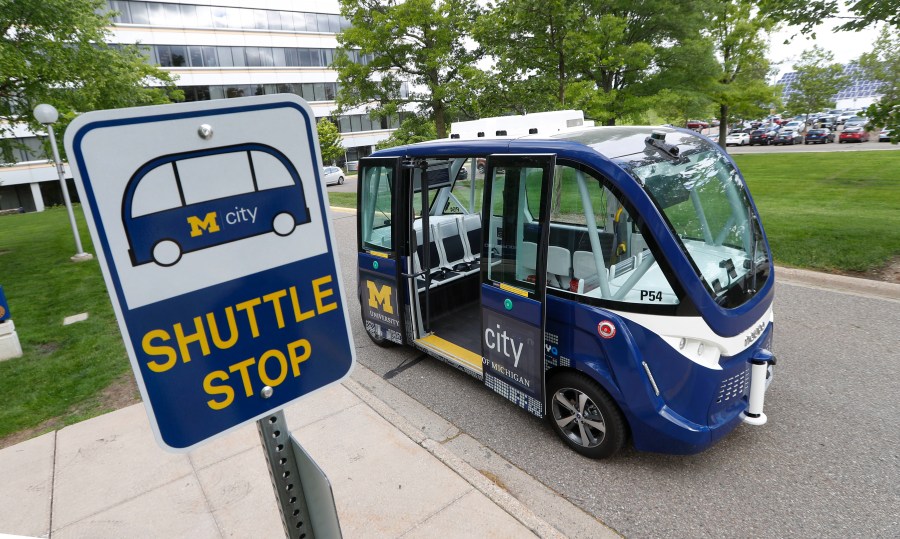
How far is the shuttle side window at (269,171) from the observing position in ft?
4.52

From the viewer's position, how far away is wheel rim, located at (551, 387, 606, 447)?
381 cm

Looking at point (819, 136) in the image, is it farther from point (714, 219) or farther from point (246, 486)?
point (246, 486)

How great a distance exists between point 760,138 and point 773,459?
128 ft

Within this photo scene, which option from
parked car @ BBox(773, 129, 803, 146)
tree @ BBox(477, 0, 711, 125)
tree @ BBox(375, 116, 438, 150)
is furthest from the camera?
parked car @ BBox(773, 129, 803, 146)

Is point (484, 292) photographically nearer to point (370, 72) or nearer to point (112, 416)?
point (112, 416)

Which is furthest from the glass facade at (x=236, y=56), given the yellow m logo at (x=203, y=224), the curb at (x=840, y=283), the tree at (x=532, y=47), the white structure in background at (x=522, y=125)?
the yellow m logo at (x=203, y=224)

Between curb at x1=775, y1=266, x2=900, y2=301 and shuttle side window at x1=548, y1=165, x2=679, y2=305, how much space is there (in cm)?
500

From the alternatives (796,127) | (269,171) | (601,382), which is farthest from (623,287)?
(796,127)

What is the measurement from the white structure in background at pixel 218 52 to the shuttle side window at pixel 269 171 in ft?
128

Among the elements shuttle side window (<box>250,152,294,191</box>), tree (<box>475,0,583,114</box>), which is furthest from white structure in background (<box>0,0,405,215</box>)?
shuttle side window (<box>250,152,294,191</box>)

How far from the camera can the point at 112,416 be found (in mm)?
4902

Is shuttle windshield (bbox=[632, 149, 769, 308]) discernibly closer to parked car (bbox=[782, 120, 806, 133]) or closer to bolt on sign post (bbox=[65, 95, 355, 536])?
bolt on sign post (bbox=[65, 95, 355, 536])

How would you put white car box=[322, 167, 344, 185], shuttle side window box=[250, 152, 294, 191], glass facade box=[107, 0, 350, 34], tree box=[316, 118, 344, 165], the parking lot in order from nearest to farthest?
shuttle side window box=[250, 152, 294, 191] → the parking lot → white car box=[322, 167, 344, 185] → glass facade box=[107, 0, 350, 34] → tree box=[316, 118, 344, 165]

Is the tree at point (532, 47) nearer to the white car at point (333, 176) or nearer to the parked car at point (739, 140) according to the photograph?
the white car at point (333, 176)
